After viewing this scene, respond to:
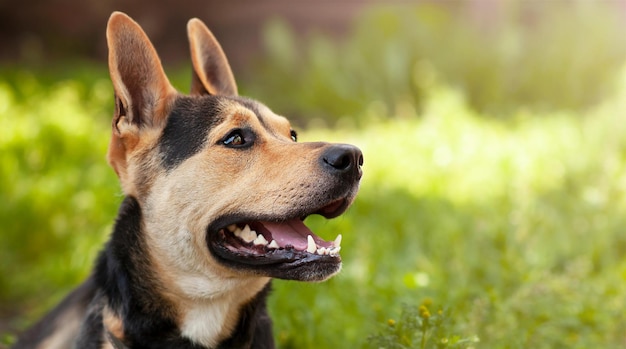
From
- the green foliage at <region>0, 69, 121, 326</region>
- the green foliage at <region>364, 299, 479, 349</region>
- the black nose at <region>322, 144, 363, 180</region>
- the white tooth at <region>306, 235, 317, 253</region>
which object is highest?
the black nose at <region>322, 144, 363, 180</region>

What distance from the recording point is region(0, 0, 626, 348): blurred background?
4367 millimetres

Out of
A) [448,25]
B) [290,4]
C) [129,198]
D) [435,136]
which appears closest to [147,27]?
[290,4]

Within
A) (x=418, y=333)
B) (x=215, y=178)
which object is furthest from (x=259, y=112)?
(x=418, y=333)

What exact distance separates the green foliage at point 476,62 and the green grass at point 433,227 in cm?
76

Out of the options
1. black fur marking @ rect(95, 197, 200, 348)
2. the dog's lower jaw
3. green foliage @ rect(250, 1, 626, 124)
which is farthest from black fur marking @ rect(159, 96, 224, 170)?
green foliage @ rect(250, 1, 626, 124)

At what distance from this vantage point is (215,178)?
3.41 metres

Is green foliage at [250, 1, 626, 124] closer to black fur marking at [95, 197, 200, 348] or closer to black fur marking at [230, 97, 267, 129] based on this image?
black fur marking at [230, 97, 267, 129]

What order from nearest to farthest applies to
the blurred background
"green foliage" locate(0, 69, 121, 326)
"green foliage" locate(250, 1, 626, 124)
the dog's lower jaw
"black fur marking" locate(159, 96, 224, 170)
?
the dog's lower jaw, "black fur marking" locate(159, 96, 224, 170), the blurred background, "green foliage" locate(0, 69, 121, 326), "green foliage" locate(250, 1, 626, 124)

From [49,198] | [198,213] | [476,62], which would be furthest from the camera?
[476,62]

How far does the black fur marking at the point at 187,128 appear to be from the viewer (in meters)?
3.49

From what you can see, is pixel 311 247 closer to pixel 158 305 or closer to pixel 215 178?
pixel 215 178

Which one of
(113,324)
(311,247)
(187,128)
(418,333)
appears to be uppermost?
(187,128)

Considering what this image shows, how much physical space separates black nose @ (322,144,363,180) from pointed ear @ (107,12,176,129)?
921mm

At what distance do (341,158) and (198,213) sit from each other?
694 mm
